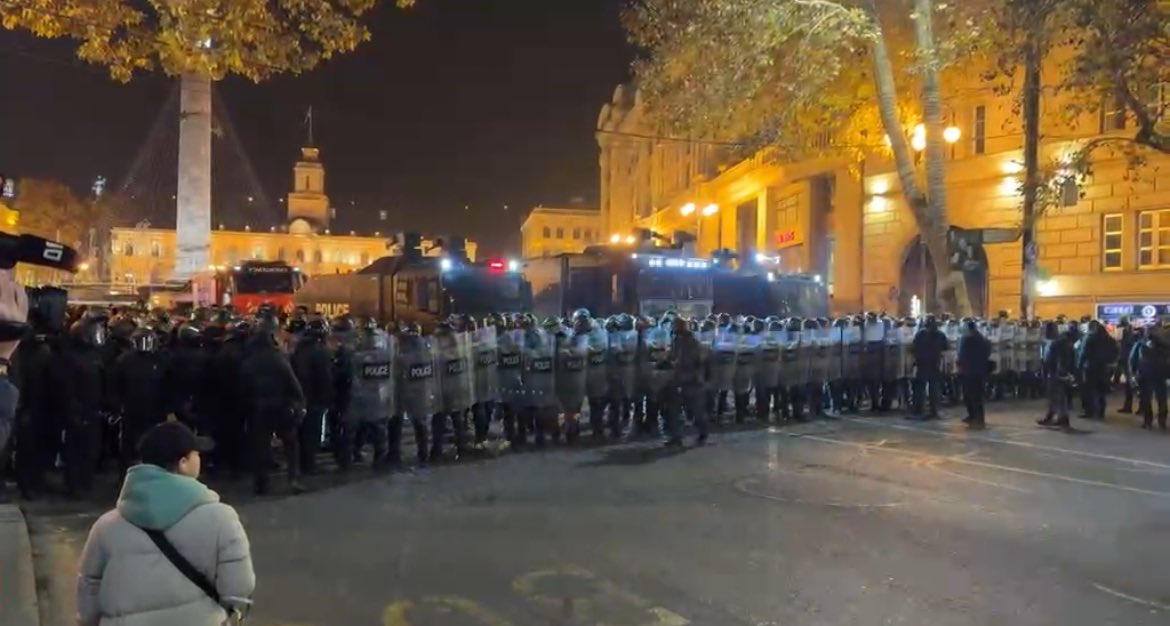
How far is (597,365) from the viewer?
14.6 meters

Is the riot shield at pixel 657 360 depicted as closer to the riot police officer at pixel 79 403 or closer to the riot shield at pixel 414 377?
the riot shield at pixel 414 377

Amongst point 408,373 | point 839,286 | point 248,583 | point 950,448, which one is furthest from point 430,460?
point 839,286

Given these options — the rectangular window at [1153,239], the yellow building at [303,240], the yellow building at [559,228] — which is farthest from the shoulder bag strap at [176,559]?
the yellow building at [303,240]

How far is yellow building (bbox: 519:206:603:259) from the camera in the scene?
378 ft

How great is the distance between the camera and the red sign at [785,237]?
43500mm

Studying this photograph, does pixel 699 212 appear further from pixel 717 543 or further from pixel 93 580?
pixel 93 580

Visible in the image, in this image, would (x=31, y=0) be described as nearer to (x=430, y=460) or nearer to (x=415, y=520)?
(x=430, y=460)

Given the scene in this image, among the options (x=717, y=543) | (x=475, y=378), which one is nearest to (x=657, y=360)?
(x=475, y=378)

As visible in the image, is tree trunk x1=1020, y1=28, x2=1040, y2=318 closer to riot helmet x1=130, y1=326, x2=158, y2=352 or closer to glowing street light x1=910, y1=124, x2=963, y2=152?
glowing street light x1=910, y1=124, x2=963, y2=152

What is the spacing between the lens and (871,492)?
423 inches

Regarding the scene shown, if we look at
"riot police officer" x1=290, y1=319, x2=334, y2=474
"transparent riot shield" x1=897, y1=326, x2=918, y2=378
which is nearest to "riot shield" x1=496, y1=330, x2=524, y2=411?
"riot police officer" x1=290, y1=319, x2=334, y2=474

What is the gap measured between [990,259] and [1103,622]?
90.2 ft

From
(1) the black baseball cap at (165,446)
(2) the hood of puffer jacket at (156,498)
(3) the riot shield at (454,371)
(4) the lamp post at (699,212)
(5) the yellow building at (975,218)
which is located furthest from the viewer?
(4) the lamp post at (699,212)

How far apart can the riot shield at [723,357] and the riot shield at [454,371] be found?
4.32 m
